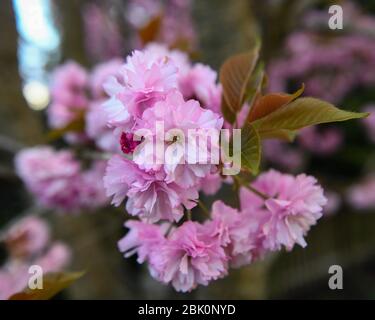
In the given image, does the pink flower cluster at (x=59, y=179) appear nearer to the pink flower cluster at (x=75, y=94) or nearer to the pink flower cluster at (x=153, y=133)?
the pink flower cluster at (x=75, y=94)

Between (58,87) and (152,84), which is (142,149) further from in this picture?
(58,87)

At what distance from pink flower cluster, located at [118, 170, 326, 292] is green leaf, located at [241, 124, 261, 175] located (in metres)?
0.11

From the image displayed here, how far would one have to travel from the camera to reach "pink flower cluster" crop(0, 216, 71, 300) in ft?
3.94

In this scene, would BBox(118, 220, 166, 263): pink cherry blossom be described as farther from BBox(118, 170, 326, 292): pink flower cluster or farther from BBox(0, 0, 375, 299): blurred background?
BBox(0, 0, 375, 299): blurred background

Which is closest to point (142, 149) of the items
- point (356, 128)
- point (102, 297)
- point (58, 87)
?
point (58, 87)

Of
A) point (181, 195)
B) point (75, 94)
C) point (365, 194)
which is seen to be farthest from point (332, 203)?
point (181, 195)

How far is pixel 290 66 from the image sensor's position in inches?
120

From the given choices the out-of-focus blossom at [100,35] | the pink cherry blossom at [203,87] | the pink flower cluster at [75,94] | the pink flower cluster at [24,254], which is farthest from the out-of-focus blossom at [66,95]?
the out-of-focus blossom at [100,35]

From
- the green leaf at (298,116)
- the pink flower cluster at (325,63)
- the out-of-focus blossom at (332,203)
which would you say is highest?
the pink flower cluster at (325,63)

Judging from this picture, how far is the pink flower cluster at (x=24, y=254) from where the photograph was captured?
3.94 ft

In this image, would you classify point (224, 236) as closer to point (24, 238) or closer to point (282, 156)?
point (24, 238)

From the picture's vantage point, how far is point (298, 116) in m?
0.66

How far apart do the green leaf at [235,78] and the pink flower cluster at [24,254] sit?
1.97ft
